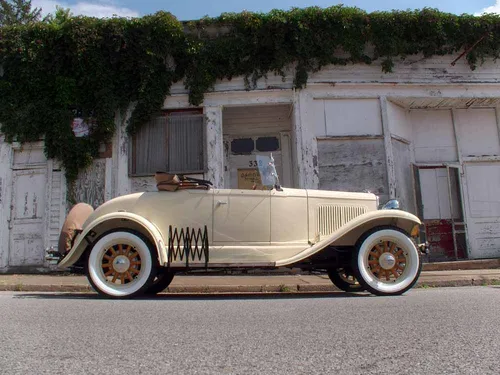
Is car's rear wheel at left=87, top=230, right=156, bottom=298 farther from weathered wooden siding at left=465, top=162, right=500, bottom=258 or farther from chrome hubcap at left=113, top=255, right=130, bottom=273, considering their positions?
weathered wooden siding at left=465, top=162, right=500, bottom=258

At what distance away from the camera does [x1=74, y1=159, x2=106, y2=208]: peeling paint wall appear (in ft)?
36.4

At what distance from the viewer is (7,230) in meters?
11.2

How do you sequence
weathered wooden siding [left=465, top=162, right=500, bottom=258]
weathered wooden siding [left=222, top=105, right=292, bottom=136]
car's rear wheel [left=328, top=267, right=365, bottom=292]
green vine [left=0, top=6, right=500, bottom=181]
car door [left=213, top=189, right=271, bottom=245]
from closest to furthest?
1. car door [left=213, top=189, right=271, bottom=245]
2. car's rear wheel [left=328, top=267, right=365, bottom=292]
3. green vine [left=0, top=6, right=500, bottom=181]
4. weathered wooden siding [left=465, top=162, right=500, bottom=258]
5. weathered wooden siding [left=222, top=105, right=292, bottom=136]

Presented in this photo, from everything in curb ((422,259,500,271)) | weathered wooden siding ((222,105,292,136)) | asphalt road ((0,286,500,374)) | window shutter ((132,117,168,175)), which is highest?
weathered wooden siding ((222,105,292,136))

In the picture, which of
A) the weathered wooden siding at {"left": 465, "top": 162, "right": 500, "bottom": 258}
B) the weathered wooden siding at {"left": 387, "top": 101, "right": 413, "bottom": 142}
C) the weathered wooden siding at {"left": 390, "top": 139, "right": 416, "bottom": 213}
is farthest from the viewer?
the weathered wooden siding at {"left": 465, "top": 162, "right": 500, "bottom": 258}

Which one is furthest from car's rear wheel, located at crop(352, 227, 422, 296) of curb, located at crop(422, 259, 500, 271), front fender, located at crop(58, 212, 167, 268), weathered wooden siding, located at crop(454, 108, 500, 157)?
weathered wooden siding, located at crop(454, 108, 500, 157)

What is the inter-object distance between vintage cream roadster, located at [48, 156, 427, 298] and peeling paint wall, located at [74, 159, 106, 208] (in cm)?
502

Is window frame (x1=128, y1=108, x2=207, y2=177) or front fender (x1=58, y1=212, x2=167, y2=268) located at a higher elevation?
window frame (x1=128, y1=108, x2=207, y2=177)

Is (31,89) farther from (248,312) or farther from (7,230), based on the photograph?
(248,312)

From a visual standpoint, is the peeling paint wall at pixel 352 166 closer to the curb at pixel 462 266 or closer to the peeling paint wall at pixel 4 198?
the curb at pixel 462 266

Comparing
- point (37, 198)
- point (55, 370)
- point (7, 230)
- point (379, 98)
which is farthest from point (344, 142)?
point (55, 370)

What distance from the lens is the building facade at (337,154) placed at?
1120 cm

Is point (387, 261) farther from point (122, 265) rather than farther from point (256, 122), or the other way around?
point (256, 122)

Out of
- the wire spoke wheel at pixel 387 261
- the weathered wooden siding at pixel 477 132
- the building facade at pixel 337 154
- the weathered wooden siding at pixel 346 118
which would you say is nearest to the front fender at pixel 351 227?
the wire spoke wheel at pixel 387 261
